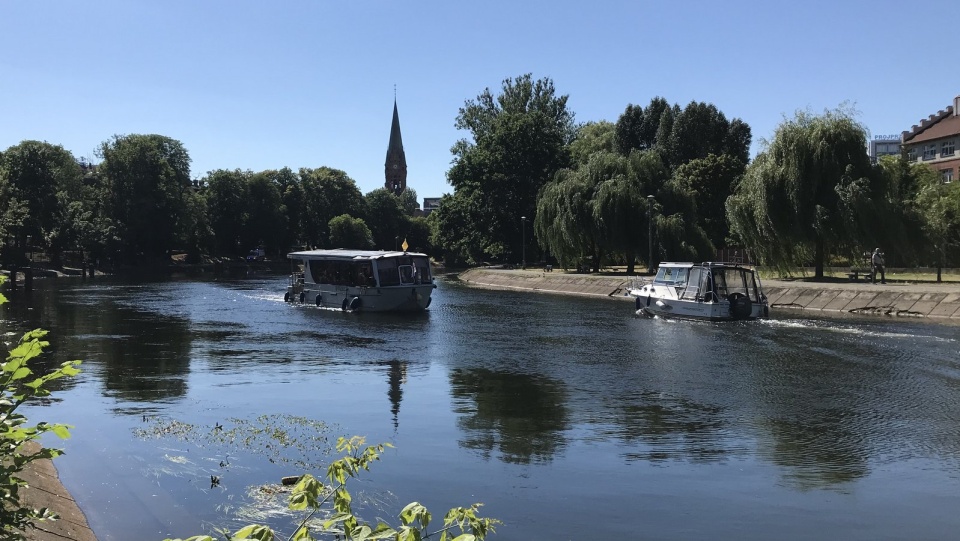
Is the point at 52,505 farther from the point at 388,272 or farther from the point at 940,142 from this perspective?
the point at 940,142

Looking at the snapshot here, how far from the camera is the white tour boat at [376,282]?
43375mm

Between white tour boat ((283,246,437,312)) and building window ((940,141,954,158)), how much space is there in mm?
69229

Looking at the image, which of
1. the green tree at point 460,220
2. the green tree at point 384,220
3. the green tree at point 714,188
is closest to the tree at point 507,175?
the green tree at point 460,220

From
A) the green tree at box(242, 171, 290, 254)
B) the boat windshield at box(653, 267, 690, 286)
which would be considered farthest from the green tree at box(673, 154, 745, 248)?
the green tree at box(242, 171, 290, 254)

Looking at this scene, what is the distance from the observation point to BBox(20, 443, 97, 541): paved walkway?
851 centimetres

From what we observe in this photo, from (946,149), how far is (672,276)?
65030 mm

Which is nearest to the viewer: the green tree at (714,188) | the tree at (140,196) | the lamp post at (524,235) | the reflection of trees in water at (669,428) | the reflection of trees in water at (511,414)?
the reflection of trees in water at (669,428)

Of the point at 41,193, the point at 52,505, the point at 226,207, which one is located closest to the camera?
the point at 52,505

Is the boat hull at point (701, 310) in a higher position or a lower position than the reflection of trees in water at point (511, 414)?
higher

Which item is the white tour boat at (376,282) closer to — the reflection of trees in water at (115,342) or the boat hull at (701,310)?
the reflection of trees in water at (115,342)

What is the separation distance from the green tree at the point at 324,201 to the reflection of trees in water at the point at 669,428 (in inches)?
5225

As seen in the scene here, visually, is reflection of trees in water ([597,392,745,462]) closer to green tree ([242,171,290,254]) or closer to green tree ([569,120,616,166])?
green tree ([569,120,616,166])

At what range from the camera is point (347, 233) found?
481 feet

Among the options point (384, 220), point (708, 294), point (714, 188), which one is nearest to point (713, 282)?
point (708, 294)
